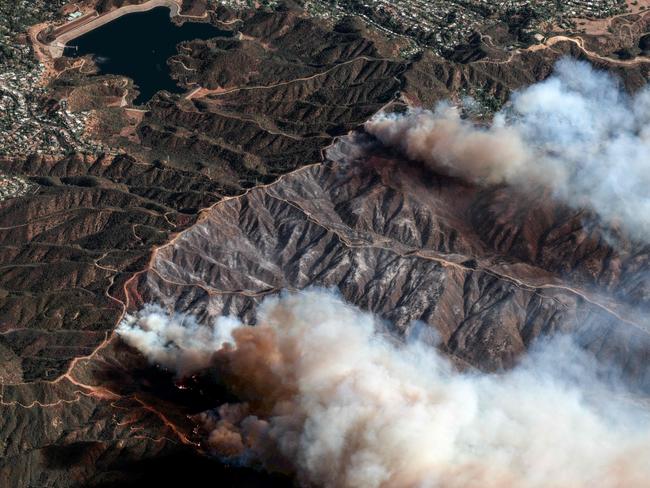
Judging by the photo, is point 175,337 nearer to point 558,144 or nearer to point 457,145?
point 457,145

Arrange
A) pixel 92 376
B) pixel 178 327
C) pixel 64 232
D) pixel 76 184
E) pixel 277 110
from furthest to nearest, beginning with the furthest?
pixel 277 110, pixel 76 184, pixel 64 232, pixel 178 327, pixel 92 376

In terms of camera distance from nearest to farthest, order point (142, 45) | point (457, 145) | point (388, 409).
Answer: point (388, 409), point (457, 145), point (142, 45)

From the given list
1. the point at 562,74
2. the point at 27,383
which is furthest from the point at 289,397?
the point at 562,74

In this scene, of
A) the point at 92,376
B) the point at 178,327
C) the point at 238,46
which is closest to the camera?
the point at 92,376

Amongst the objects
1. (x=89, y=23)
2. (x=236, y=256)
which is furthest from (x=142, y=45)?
(x=236, y=256)

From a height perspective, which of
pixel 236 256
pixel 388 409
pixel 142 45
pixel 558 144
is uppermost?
pixel 558 144

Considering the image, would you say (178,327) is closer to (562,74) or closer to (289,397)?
(289,397)
